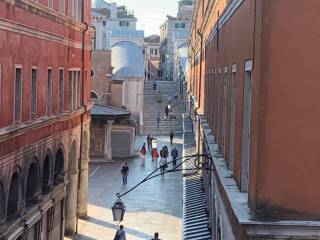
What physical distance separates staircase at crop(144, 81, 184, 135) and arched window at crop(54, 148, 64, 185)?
35.1m

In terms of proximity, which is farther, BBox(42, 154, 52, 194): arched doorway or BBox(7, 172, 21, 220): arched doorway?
BBox(42, 154, 52, 194): arched doorway

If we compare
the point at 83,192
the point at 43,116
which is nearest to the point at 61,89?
the point at 43,116

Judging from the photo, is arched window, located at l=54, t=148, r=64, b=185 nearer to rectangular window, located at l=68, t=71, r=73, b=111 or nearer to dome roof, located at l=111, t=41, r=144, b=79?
rectangular window, located at l=68, t=71, r=73, b=111

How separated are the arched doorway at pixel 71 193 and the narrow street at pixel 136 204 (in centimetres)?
53

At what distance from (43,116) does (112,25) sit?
8897 cm

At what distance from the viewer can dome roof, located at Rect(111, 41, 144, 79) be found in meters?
59.8

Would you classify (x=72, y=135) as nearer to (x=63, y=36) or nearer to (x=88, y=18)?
(x=63, y=36)

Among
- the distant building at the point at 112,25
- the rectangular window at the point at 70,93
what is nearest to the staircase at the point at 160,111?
the distant building at the point at 112,25

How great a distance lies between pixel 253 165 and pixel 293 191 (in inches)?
22.2

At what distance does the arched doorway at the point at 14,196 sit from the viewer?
17.1 metres

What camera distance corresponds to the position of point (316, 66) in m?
7.77

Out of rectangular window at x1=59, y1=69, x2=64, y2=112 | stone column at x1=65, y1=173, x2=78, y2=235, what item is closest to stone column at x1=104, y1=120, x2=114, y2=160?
stone column at x1=65, y1=173, x2=78, y2=235

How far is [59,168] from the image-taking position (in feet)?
76.3

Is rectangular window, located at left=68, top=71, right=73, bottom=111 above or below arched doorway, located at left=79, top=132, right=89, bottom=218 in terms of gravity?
above
